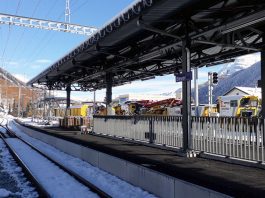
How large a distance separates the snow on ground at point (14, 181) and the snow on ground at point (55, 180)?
1.45ft

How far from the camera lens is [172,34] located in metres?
13.2

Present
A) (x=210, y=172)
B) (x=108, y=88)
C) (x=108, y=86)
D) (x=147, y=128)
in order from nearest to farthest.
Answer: (x=210, y=172) < (x=147, y=128) < (x=108, y=86) < (x=108, y=88)

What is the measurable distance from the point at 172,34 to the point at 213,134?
3.65 m

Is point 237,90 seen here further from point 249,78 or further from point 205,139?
point 249,78

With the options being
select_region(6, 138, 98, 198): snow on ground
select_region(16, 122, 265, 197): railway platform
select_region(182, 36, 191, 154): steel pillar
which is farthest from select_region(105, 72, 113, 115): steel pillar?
select_region(182, 36, 191, 154): steel pillar

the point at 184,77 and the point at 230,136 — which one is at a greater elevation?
the point at 184,77

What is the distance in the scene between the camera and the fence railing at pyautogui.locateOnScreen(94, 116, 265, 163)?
10.8 meters

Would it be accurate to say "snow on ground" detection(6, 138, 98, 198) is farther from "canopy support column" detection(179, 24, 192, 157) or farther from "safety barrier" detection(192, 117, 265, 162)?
"safety barrier" detection(192, 117, 265, 162)

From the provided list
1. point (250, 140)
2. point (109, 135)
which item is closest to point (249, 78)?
point (109, 135)

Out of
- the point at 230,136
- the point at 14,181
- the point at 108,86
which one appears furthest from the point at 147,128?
the point at 108,86

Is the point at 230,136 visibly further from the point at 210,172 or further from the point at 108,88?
the point at 108,88

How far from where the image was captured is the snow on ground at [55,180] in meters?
9.84

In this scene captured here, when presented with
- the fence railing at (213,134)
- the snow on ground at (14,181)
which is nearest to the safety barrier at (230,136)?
the fence railing at (213,134)

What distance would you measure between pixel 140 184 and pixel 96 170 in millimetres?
3436
